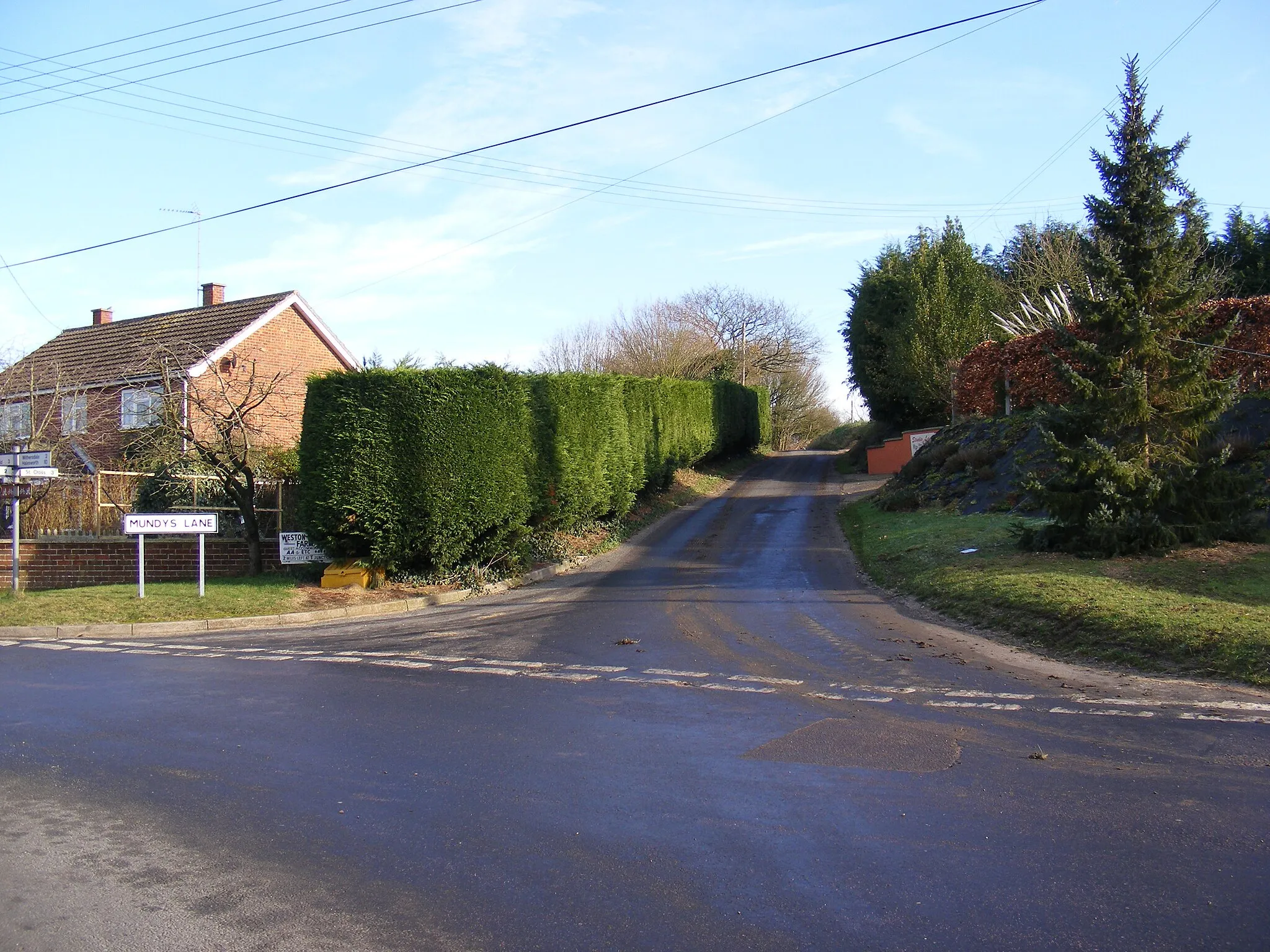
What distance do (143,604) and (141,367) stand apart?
1371 centimetres

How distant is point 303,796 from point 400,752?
102 centimetres

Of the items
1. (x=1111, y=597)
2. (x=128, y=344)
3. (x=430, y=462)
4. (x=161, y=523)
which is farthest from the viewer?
(x=128, y=344)

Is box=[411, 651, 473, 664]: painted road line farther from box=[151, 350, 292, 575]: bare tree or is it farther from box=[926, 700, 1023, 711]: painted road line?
box=[151, 350, 292, 575]: bare tree

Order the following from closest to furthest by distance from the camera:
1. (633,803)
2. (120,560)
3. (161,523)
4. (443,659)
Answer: (633,803) → (443,659) → (161,523) → (120,560)

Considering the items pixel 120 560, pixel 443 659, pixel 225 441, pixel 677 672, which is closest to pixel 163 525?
pixel 225 441

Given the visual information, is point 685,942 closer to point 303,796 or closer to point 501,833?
point 501,833

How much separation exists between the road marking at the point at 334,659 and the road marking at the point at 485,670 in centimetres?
128

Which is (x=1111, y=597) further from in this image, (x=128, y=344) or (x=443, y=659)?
(x=128, y=344)

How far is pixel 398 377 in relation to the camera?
56.3 ft

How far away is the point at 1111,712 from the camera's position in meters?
7.78

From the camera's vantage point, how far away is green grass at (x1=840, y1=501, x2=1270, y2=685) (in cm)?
935

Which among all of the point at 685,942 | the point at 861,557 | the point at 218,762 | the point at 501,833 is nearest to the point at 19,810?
the point at 218,762

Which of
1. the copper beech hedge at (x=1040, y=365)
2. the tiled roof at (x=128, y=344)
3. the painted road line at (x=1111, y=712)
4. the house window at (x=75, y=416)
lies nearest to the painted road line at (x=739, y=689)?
the painted road line at (x=1111, y=712)

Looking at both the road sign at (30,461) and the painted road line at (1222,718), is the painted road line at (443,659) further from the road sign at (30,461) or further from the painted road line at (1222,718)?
the road sign at (30,461)
